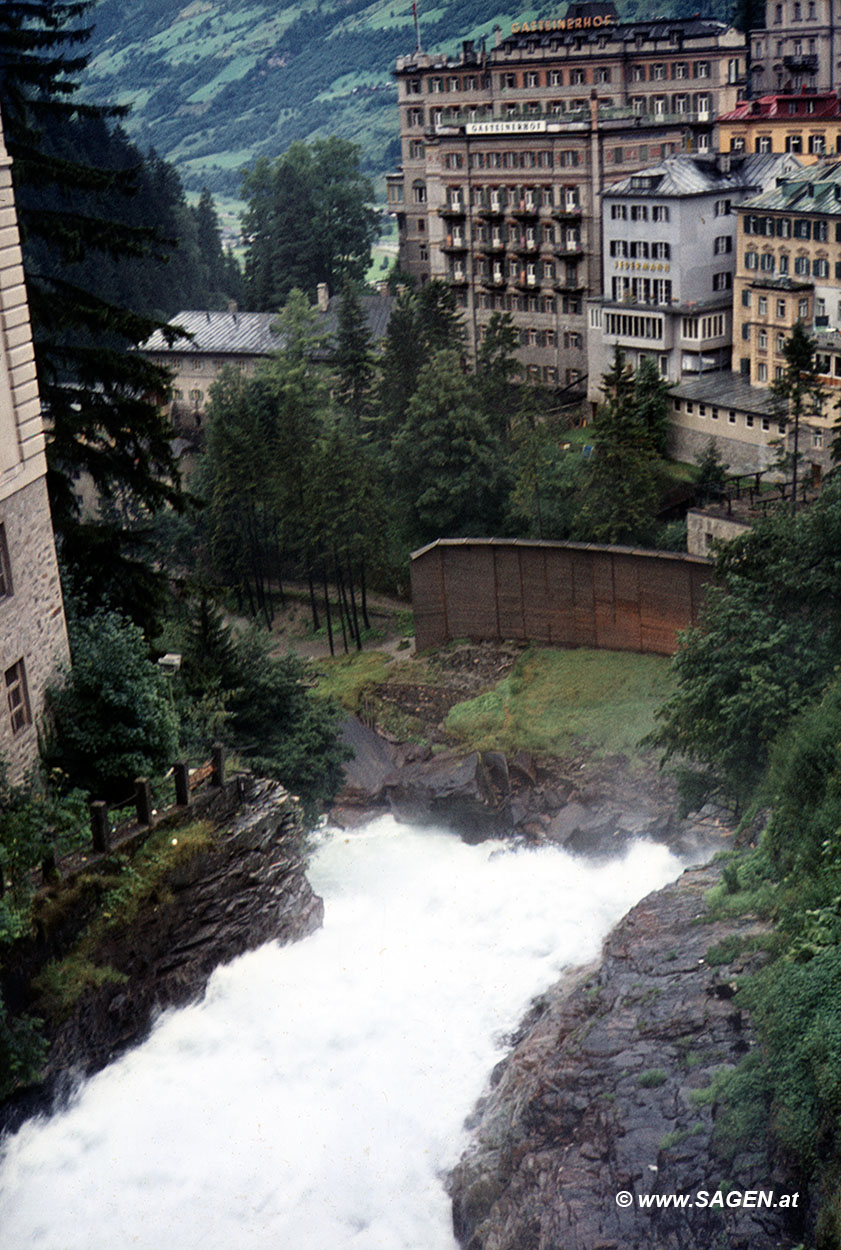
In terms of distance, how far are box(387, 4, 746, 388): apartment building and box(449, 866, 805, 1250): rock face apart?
55164 mm

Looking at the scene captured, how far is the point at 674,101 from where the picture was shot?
283 ft

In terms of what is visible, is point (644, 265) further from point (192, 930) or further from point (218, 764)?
point (192, 930)

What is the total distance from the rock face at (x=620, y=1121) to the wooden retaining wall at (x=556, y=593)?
25.4 meters

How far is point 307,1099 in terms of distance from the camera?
2780cm

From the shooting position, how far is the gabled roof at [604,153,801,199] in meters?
67.3

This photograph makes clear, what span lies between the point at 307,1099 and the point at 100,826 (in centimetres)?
722

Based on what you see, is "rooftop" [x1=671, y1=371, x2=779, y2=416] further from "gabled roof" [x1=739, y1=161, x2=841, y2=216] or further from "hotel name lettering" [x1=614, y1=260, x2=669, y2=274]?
Result: "gabled roof" [x1=739, y1=161, x2=841, y2=216]

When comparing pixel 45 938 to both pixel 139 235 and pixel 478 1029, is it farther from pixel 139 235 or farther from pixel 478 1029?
pixel 139 235

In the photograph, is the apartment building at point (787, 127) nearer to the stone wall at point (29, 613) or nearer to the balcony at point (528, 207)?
the balcony at point (528, 207)

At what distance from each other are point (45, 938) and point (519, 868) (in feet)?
65.7

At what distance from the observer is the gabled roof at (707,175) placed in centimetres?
6731

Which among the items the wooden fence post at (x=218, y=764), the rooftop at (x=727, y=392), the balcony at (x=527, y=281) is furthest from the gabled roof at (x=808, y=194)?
the wooden fence post at (x=218, y=764)

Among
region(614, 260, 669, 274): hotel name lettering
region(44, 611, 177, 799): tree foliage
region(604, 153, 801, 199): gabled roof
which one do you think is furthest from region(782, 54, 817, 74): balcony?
region(44, 611, 177, 799): tree foliage

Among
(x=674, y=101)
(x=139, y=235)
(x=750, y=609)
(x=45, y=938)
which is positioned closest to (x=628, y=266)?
(x=674, y=101)
